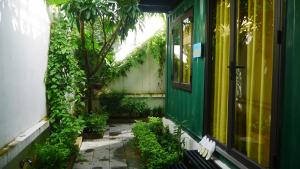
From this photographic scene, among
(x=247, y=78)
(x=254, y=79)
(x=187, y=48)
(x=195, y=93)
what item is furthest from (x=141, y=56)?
(x=254, y=79)

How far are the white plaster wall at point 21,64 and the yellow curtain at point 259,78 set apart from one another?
324cm

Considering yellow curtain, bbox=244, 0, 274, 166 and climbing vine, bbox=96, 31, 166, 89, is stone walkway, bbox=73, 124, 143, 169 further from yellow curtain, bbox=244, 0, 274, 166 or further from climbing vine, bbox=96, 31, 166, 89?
climbing vine, bbox=96, 31, 166, 89

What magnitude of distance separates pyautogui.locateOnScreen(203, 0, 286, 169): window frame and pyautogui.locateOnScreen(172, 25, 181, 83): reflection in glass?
217 centimetres

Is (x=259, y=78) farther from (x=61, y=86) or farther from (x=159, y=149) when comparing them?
(x=61, y=86)

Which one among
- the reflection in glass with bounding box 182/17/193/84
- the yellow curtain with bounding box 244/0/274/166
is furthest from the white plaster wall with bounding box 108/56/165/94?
the yellow curtain with bounding box 244/0/274/166

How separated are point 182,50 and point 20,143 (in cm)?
397

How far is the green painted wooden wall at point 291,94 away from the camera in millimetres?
2633

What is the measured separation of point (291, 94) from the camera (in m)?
2.71

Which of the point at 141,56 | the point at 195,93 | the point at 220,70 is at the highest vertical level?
the point at 141,56

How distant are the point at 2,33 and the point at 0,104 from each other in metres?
0.98

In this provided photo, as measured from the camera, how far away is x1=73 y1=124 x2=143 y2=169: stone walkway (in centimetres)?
614

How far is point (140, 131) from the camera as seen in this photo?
716 centimetres

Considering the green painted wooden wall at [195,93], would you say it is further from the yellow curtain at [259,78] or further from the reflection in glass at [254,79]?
the yellow curtain at [259,78]

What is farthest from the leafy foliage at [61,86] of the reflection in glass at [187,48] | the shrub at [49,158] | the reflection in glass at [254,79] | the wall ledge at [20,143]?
the reflection in glass at [254,79]
